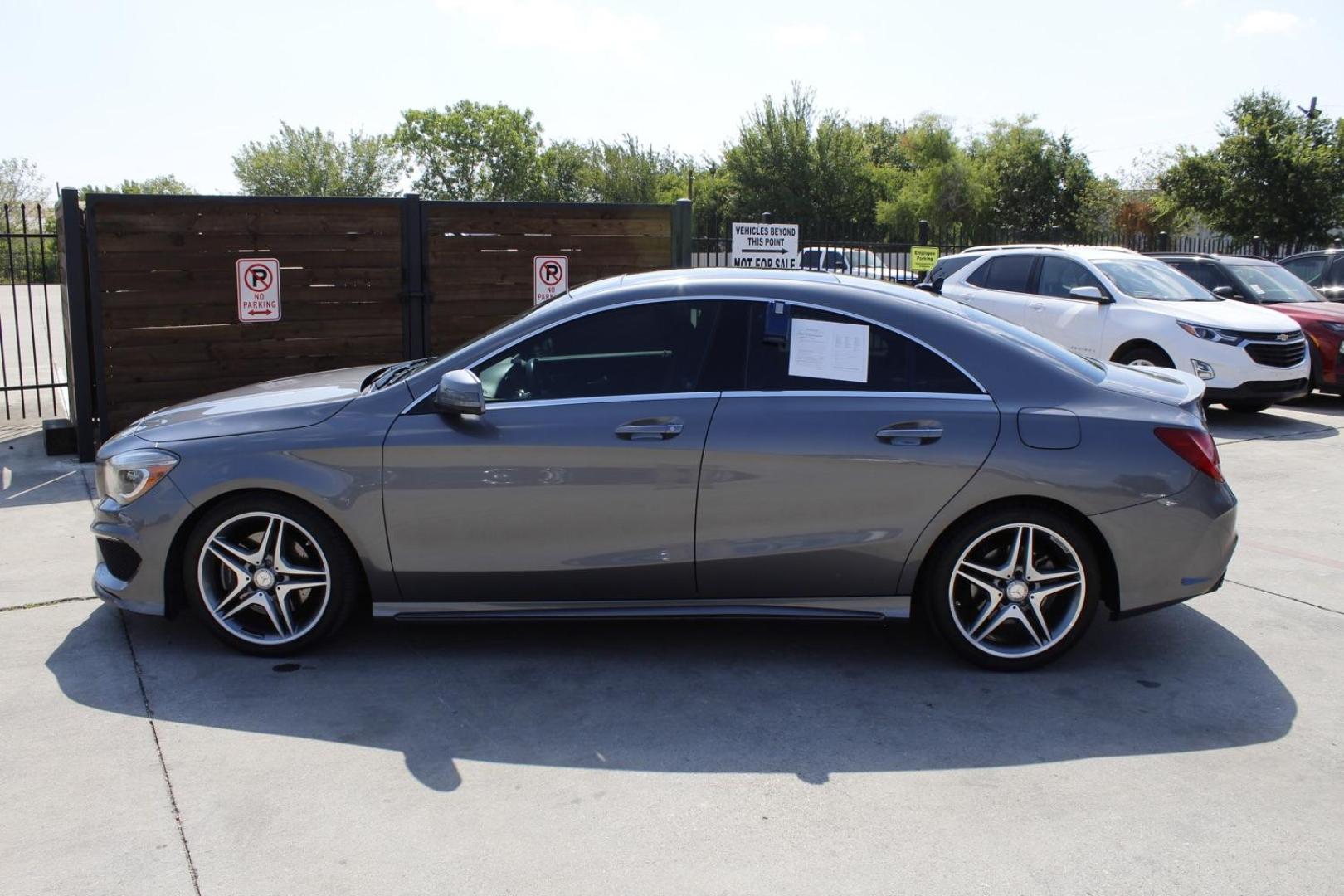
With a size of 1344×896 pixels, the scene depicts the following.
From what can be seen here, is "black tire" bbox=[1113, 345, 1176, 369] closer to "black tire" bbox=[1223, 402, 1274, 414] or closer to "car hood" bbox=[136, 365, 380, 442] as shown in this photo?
"black tire" bbox=[1223, 402, 1274, 414]

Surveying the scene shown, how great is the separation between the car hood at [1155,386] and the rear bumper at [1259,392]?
20.9 ft

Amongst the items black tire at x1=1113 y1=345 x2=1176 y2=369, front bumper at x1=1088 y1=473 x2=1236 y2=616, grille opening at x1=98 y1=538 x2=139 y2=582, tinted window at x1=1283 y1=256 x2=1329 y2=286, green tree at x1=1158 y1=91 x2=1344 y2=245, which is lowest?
grille opening at x1=98 y1=538 x2=139 y2=582

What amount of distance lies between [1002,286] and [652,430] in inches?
357

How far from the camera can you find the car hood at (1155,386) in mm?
4754

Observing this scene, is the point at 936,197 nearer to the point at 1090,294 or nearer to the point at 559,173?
the point at 559,173

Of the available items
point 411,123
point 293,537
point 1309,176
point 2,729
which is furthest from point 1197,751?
point 411,123

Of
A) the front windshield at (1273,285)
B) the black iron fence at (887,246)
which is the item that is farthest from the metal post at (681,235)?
the front windshield at (1273,285)

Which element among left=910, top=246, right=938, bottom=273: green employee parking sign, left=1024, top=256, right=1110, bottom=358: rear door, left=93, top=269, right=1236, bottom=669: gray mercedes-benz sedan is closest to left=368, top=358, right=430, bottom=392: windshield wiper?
left=93, top=269, right=1236, bottom=669: gray mercedes-benz sedan

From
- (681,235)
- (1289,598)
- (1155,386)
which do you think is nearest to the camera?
(1155,386)

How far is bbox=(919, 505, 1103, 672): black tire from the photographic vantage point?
15.0 feet

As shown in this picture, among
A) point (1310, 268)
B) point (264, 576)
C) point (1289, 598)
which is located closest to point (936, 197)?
point (1310, 268)

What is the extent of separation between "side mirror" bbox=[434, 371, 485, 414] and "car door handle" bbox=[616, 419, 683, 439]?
0.57 meters

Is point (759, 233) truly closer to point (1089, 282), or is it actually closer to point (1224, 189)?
point (1089, 282)

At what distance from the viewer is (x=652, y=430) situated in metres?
4.58
